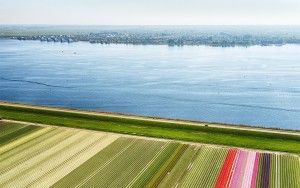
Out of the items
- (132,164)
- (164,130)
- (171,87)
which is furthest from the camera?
(171,87)

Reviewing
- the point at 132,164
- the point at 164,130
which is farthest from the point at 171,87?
the point at 132,164

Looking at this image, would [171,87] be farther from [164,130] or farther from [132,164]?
[132,164]

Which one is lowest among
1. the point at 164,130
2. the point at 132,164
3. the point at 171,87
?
the point at 132,164

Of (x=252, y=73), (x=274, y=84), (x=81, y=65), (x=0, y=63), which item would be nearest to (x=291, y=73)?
(x=252, y=73)

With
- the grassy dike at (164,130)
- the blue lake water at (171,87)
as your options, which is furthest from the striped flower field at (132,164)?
the blue lake water at (171,87)

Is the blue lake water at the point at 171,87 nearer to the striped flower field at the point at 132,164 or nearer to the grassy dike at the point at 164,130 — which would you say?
the grassy dike at the point at 164,130
